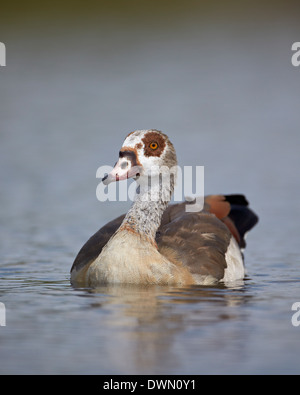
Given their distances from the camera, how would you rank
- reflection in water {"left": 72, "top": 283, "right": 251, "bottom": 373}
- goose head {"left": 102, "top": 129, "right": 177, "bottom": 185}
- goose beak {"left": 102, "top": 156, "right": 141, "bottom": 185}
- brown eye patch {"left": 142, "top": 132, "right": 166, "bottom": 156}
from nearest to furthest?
reflection in water {"left": 72, "top": 283, "right": 251, "bottom": 373}
goose beak {"left": 102, "top": 156, "right": 141, "bottom": 185}
goose head {"left": 102, "top": 129, "right": 177, "bottom": 185}
brown eye patch {"left": 142, "top": 132, "right": 166, "bottom": 156}

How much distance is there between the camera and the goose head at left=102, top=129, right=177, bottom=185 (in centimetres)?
1006

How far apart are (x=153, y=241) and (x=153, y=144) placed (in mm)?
1133

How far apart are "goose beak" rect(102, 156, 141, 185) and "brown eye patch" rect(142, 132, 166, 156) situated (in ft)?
0.90

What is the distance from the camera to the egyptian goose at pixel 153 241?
32.3 ft

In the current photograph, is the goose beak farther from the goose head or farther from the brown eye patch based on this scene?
the brown eye patch

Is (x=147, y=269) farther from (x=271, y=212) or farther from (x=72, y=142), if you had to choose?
(x=72, y=142)

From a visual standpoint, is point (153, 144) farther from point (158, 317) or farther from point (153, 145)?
point (158, 317)

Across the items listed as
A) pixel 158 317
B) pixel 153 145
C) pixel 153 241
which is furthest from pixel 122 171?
pixel 158 317

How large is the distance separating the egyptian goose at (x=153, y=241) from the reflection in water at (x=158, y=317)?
0.77ft

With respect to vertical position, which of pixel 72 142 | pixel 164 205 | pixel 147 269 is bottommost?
pixel 147 269

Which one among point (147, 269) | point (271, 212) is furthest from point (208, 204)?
point (271, 212)

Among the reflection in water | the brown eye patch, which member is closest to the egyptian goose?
the brown eye patch

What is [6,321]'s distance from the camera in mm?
8039
